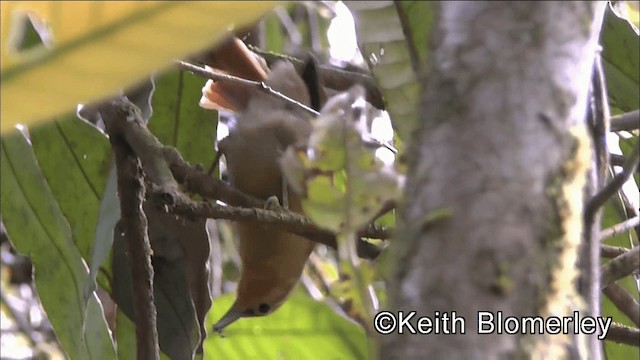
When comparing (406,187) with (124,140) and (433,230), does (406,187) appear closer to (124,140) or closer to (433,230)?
(433,230)

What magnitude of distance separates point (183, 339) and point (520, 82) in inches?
24.4

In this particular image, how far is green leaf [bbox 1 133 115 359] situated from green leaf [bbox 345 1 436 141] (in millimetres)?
369

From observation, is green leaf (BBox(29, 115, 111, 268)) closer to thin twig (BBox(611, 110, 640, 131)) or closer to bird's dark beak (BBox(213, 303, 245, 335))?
bird's dark beak (BBox(213, 303, 245, 335))

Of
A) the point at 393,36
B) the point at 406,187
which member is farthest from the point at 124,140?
the point at 406,187

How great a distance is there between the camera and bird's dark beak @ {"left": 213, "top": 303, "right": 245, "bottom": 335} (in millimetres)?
1028

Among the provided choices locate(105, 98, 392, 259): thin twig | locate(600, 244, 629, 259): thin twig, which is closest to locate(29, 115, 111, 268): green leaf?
locate(105, 98, 392, 259): thin twig

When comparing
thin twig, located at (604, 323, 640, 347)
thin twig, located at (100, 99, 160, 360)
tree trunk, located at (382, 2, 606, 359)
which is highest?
tree trunk, located at (382, 2, 606, 359)

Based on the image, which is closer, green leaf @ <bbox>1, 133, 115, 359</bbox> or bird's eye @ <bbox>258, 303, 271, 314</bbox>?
green leaf @ <bbox>1, 133, 115, 359</bbox>

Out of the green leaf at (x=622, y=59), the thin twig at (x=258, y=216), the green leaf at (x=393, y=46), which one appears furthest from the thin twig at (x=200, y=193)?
the green leaf at (x=622, y=59)

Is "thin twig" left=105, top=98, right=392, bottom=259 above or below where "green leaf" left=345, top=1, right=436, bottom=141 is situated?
below

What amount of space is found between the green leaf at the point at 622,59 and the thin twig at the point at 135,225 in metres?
0.47

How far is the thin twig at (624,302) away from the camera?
85cm

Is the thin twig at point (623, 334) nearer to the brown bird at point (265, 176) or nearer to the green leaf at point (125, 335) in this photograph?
the brown bird at point (265, 176)

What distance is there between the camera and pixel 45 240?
3.03 ft
